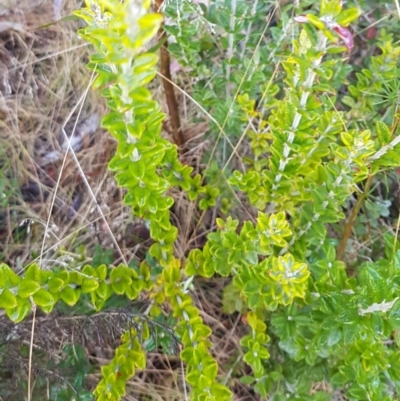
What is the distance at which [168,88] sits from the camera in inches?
67.5

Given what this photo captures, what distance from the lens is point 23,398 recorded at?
1.58m

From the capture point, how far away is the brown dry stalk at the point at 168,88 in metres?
1.64

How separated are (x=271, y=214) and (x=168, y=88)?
0.61m

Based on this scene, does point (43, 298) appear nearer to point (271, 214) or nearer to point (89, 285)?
point (89, 285)

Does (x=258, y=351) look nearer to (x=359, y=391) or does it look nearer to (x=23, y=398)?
(x=359, y=391)

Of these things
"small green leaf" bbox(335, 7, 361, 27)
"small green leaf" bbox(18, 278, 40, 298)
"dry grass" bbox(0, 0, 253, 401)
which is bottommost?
"dry grass" bbox(0, 0, 253, 401)

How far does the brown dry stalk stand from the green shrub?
A: 2.4 inches

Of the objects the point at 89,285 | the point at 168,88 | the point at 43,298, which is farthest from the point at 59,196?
the point at 43,298

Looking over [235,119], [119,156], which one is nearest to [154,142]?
[119,156]

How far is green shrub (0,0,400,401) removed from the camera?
3.62 ft

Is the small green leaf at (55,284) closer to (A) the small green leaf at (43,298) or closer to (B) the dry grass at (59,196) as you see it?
(A) the small green leaf at (43,298)

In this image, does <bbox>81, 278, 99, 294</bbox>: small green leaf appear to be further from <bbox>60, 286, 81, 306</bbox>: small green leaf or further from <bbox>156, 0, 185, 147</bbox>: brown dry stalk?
<bbox>156, 0, 185, 147</bbox>: brown dry stalk

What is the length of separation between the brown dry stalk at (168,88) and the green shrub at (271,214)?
2.4 inches

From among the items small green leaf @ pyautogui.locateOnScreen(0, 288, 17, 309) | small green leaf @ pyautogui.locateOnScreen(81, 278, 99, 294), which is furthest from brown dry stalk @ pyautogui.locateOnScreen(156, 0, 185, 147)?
small green leaf @ pyautogui.locateOnScreen(0, 288, 17, 309)
